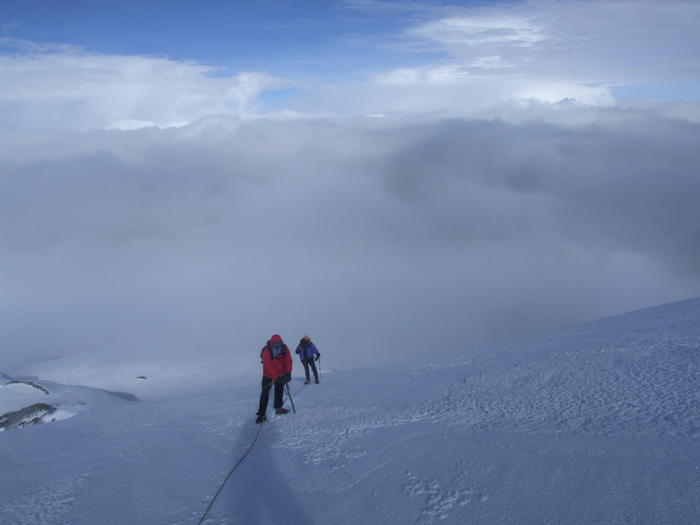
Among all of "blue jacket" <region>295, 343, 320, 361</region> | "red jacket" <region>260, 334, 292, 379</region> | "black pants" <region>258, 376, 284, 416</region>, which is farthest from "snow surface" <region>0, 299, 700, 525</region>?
"blue jacket" <region>295, 343, 320, 361</region>

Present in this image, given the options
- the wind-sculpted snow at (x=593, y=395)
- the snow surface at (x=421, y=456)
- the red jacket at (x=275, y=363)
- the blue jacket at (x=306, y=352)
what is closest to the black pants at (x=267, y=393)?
the red jacket at (x=275, y=363)

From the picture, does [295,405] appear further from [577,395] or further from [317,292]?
[317,292]

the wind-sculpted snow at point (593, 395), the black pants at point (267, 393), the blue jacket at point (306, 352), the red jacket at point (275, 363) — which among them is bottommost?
the wind-sculpted snow at point (593, 395)

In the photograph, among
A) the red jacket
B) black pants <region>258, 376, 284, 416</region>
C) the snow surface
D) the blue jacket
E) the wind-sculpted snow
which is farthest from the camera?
the blue jacket

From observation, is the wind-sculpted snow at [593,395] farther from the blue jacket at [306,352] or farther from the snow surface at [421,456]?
the blue jacket at [306,352]

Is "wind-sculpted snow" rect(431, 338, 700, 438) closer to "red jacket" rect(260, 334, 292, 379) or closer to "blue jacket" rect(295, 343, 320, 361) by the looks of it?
"red jacket" rect(260, 334, 292, 379)

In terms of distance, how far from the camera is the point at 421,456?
167 inches

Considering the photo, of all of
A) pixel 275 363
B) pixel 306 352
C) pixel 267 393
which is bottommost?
pixel 306 352

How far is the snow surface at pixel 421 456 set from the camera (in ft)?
11.0

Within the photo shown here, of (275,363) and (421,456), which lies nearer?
(421,456)

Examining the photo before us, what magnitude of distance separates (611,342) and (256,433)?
6468mm

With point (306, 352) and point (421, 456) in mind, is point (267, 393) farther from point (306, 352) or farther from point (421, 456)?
point (306, 352)

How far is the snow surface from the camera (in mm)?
3361

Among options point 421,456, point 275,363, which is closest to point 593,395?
point 421,456
